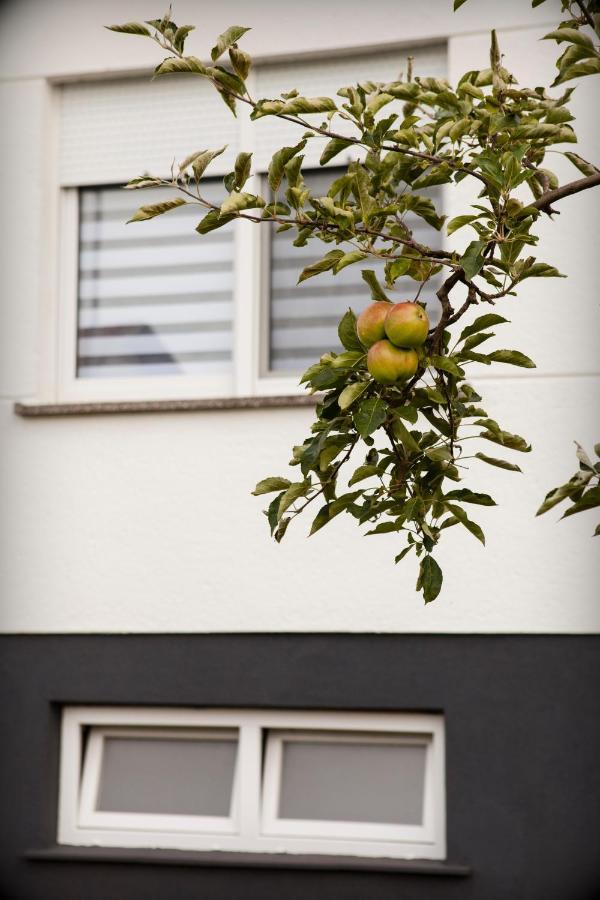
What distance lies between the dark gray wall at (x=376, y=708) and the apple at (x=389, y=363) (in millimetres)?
2971

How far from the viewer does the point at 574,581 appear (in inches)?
191

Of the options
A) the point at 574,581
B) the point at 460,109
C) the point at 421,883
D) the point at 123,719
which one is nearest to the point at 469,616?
the point at 574,581

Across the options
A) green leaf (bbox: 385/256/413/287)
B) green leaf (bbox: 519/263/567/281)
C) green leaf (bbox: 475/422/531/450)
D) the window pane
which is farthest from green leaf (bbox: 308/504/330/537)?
the window pane

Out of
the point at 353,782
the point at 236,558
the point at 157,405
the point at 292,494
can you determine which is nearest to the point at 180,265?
the point at 157,405

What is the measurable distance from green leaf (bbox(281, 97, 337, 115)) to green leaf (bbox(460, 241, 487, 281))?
1.24 ft

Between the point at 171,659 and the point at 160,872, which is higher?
the point at 171,659

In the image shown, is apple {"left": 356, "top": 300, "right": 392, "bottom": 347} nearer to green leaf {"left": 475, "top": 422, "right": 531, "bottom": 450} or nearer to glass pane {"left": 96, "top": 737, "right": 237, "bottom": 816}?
green leaf {"left": 475, "top": 422, "right": 531, "bottom": 450}

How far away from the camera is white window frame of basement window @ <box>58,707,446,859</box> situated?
16.4 ft

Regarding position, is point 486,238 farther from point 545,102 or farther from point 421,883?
point 421,883

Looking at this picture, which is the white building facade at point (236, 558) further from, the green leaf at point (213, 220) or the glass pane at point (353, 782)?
the green leaf at point (213, 220)

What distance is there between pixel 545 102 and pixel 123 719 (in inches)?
144

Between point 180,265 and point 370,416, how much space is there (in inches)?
146

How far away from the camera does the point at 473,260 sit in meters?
2.12

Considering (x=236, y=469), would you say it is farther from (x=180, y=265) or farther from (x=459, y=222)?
(x=459, y=222)
